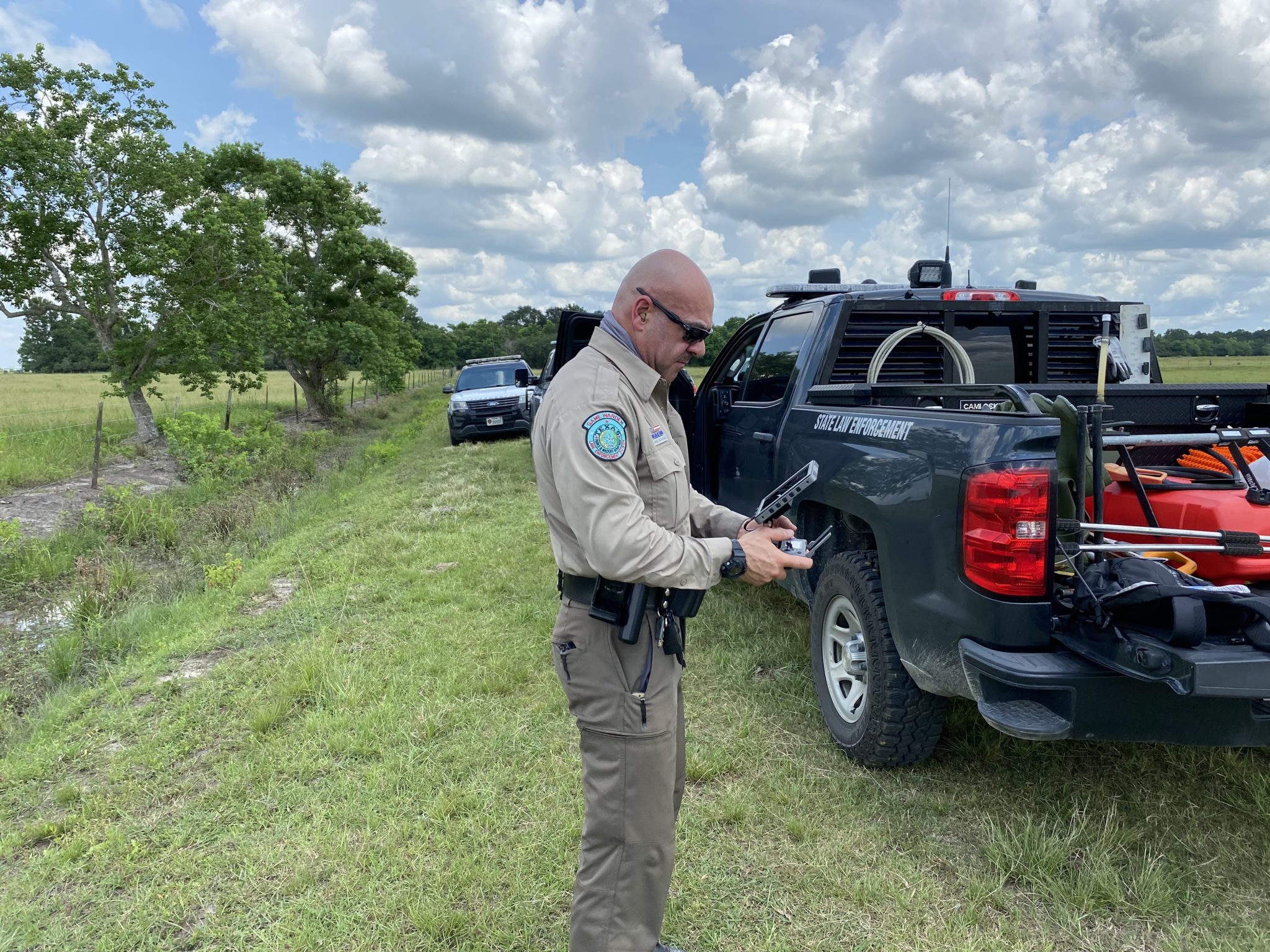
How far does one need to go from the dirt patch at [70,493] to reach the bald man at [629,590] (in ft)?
29.8

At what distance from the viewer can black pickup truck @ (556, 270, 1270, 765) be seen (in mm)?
2340

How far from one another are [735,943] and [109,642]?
5143 millimetres

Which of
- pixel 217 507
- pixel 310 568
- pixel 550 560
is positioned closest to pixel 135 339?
pixel 217 507

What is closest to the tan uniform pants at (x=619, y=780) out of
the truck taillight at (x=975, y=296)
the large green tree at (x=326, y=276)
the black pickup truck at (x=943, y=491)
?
the black pickup truck at (x=943, y=491)

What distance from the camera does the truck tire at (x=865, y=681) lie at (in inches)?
120

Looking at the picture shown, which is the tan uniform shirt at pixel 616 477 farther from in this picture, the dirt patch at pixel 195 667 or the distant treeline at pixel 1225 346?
the distant treeline at pixel 1225 346

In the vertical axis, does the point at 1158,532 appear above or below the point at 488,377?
below

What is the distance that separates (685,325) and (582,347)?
1544 mm

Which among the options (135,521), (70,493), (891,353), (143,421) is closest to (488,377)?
(143,421)

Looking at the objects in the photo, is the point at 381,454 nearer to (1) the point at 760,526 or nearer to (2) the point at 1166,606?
(1) the point at 760,526

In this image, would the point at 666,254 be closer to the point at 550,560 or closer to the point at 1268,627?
the point at 1268,627

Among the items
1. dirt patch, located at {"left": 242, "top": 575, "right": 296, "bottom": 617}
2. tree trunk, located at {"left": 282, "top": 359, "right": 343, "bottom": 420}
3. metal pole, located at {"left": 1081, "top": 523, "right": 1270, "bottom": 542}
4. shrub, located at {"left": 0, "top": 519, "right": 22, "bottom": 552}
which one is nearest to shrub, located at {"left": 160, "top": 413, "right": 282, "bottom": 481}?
shrub, located at {"left": 0, "top": 519, "right": 22, "bottom": 552}

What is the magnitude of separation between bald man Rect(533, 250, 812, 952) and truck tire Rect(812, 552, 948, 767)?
1261 mm

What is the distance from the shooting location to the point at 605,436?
176cm
